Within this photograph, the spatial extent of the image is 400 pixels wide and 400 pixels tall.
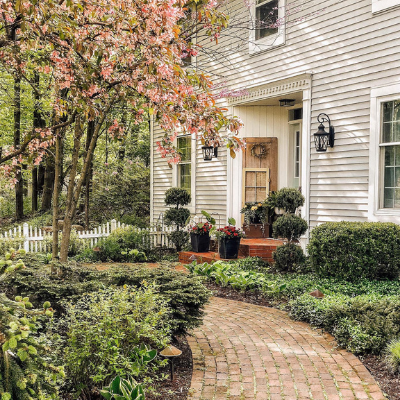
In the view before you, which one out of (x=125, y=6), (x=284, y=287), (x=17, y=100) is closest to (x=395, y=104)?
(x=284, y=287)

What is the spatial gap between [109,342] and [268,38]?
841cm

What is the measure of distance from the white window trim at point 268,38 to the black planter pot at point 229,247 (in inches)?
163

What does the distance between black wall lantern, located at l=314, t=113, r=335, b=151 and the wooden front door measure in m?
2.46

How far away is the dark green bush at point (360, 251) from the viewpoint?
22.2 feet

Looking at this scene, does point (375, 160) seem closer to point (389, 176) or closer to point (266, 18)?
point (389, 176)

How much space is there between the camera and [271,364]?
14.0 ft

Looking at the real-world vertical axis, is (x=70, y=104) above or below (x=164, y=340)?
above

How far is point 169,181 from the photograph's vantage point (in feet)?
44.7

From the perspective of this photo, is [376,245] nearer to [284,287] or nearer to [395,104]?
[284,287]

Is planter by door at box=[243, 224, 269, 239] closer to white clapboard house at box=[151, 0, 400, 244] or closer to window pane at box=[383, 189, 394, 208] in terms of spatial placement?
white clapboard house at box=[151, 0, 400, 244]

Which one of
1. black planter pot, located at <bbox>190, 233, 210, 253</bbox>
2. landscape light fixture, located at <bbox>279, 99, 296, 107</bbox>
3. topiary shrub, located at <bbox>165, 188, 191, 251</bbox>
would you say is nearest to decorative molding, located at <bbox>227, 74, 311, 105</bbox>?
landscape light fixture, located at <bbox>279, 99, 296, 107</bbox>

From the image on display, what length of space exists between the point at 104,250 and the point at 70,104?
661 cm

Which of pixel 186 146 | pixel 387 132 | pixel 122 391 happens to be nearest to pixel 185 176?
pixel 186 146

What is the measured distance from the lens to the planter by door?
35.8ft
